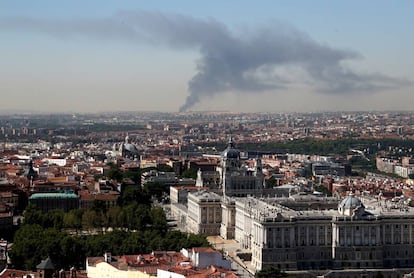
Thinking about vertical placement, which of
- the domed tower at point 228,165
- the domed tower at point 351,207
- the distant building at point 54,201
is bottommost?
the distant building at point 54,201

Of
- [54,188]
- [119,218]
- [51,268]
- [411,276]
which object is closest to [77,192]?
[54,188]

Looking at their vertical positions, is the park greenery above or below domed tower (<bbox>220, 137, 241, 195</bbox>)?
below

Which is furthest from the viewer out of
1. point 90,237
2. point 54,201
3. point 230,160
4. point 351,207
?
point 54,201

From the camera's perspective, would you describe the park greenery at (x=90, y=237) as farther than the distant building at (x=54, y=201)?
No

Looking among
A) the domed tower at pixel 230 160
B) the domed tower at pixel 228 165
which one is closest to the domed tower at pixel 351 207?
the domed tower at pixel 228 165

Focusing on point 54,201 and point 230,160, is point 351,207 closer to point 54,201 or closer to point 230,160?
point 230,160

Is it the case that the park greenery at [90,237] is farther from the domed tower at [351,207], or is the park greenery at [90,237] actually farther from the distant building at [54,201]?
the domed tower at [351,207]

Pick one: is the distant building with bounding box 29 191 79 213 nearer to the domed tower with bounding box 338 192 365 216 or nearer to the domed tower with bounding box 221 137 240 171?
the domed tower with bounding box 221 137 240 171

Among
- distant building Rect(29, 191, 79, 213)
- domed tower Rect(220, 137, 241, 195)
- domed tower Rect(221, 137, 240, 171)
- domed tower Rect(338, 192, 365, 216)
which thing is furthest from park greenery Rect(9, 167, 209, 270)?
domed tower Rect(338, 192, 365, 216)

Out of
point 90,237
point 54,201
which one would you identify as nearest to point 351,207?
point 90,237

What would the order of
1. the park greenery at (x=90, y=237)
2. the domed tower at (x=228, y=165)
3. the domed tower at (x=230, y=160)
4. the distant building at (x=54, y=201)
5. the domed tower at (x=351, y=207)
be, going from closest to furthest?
the park greenery at (x=90, y=237), the domed tower at (x=351, y=207), the domed tower at (x=228, y=165), the domed tower at (x=230, y=160), the distant building at (x=54, y=201)

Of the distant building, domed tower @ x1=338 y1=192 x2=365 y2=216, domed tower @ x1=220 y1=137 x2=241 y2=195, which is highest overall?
domed tower @ x1=220 y1=137 x2=241 y2=195
